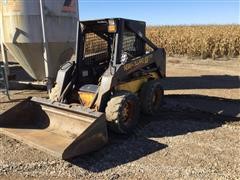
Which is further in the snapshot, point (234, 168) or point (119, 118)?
point (119, 118)

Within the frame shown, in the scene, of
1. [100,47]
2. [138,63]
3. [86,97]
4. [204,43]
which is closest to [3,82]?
[100,47]

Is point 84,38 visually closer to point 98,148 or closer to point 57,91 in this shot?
point 57,91

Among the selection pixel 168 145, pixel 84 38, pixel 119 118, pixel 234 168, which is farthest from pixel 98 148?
pixel 84 38

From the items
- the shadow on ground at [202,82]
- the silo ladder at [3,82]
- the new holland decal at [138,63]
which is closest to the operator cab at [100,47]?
the new holland decal at [138,63]

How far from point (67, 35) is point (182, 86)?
3.77m

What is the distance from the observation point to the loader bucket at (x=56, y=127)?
5.43 meters

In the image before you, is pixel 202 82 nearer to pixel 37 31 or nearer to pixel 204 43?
pixel 37 31

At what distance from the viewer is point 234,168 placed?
207 inches

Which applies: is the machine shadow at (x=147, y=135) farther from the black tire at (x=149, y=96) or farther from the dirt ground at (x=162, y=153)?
the black tire at (x=149, y=96)

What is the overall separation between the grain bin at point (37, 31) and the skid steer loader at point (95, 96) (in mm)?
2528

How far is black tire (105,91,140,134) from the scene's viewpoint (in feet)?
20.3

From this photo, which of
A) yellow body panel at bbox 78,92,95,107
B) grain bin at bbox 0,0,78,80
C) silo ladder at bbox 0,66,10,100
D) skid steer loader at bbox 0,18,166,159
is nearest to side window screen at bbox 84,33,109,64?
skid steer loader at bbox 0,18,166,159

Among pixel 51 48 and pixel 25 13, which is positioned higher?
pixel 25 13

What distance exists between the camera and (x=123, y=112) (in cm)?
644
